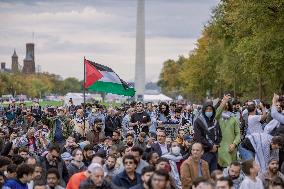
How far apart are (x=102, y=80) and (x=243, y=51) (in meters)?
18.0

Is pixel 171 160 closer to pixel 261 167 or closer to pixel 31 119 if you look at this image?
pixel 261 167

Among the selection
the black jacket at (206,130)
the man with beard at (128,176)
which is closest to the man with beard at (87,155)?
the black jacket at (206,130)

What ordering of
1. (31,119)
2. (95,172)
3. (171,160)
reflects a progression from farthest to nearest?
(31,119), (171,160), (95,172)

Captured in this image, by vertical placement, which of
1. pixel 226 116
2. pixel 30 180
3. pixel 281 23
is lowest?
pixel 30 180

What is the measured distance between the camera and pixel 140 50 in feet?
277

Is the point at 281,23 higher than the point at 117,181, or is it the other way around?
the point at 281,23

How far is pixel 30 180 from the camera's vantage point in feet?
39.4

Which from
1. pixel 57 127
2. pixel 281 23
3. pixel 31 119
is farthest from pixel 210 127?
pixel 281 23

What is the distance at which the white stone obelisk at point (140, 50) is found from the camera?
8269 centimetres

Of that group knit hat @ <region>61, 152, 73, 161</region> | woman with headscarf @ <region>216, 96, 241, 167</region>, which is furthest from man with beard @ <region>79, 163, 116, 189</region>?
woman with headscarf @ <region>216, 96, 241, 167</region>

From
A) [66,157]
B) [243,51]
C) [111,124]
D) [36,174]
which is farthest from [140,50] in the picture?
[36,174]

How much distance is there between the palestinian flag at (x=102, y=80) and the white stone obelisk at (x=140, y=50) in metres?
56.4

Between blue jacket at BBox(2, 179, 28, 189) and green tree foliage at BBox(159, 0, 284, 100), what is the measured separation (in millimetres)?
25491

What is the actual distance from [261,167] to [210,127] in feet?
3.95
